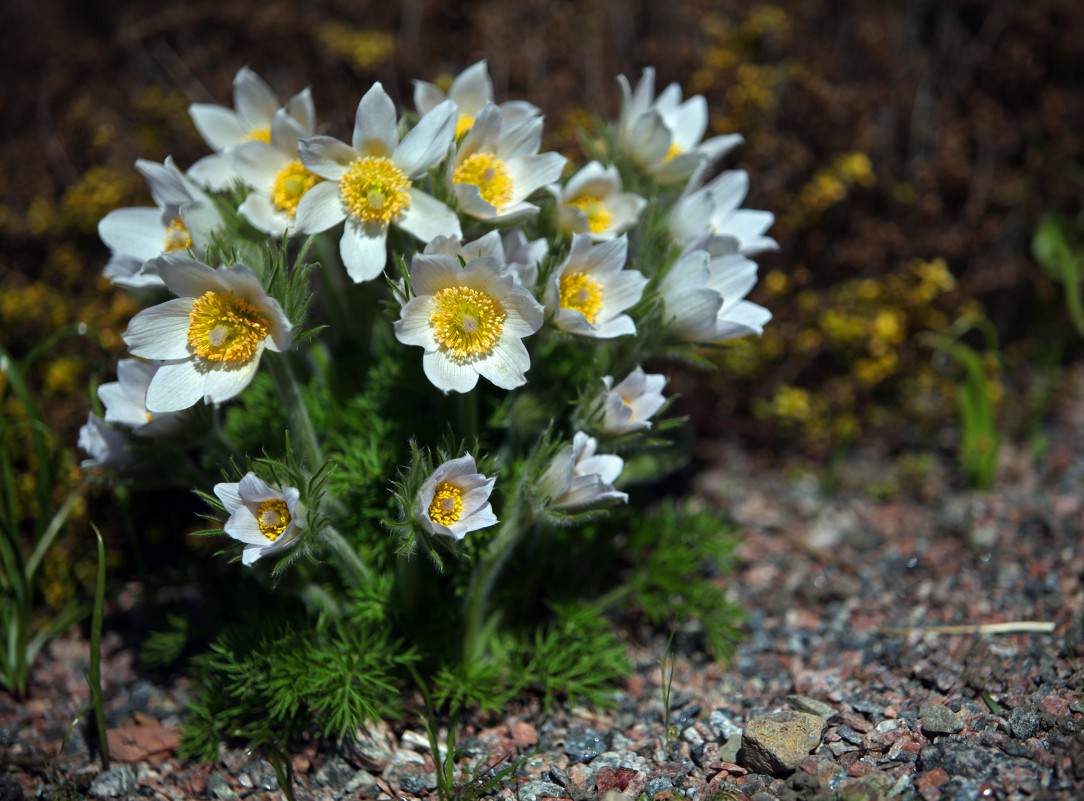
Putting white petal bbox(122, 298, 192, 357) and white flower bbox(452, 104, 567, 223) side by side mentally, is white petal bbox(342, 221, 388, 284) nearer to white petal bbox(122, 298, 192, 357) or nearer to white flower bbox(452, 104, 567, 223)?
white flower bbox(452, 104, 567, 223)

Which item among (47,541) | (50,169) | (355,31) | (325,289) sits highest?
(355,31)

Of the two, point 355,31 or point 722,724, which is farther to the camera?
point 355,31

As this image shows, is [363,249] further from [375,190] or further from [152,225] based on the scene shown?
[152,225]

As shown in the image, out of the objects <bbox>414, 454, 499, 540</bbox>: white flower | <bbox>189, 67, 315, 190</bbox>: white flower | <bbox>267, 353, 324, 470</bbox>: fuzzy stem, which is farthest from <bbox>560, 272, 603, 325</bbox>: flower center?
<bbox>189, 67, 315, 190</bbox>: white flower

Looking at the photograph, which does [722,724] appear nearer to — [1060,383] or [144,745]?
[144,745]

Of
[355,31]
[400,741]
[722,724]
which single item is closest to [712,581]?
[722,724]

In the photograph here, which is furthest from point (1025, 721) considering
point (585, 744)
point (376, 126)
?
point (376, 126)

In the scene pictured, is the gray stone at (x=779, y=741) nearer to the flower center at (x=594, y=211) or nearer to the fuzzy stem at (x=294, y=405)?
the fuzzy stem at (x=294, y=405)
